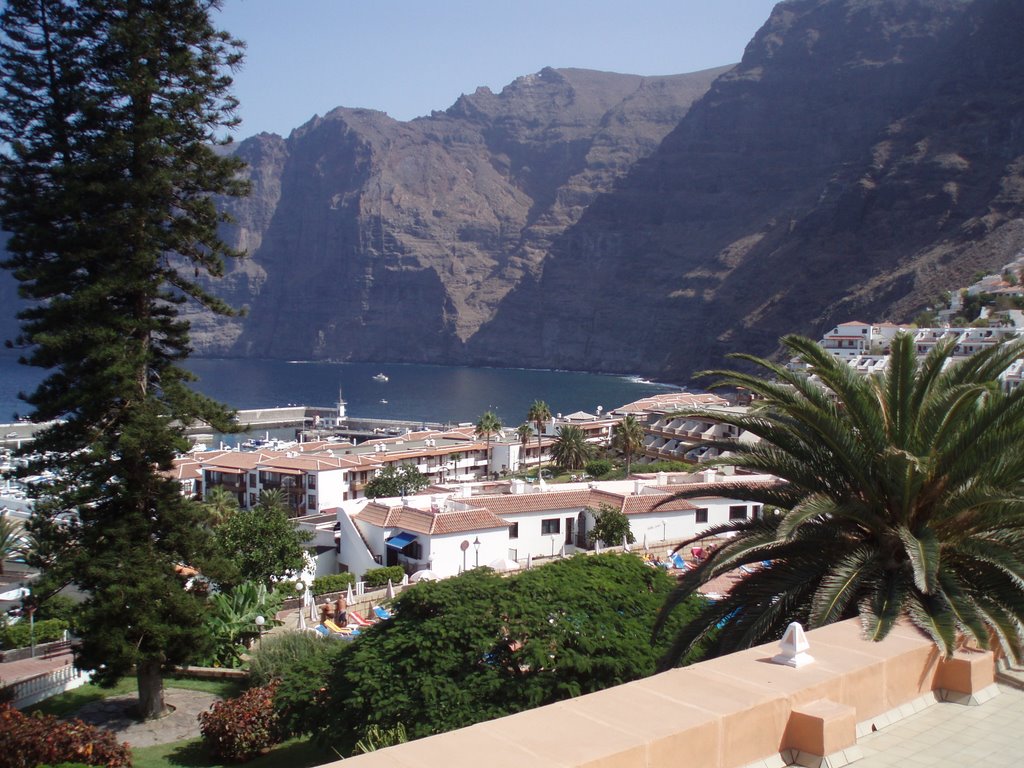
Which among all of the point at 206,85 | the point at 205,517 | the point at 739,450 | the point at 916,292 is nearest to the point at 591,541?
the point at 205,517

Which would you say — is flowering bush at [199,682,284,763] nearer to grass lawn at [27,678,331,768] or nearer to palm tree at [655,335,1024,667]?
grass lawn at [27,678,331,768]

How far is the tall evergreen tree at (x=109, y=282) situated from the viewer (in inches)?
698

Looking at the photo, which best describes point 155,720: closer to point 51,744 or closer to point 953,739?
point 51,744

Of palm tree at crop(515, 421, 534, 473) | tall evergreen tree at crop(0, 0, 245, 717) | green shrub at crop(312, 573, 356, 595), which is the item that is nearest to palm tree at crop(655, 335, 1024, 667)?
tall evergreen tree at crop(0, 0, 245, 717)

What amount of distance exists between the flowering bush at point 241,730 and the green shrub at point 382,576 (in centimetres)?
1635

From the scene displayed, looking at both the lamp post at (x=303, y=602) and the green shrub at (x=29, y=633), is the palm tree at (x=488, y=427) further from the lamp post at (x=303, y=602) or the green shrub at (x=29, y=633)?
the green shrub at (x=29, y=633)

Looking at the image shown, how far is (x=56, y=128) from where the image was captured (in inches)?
719

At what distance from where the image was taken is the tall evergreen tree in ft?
58.1

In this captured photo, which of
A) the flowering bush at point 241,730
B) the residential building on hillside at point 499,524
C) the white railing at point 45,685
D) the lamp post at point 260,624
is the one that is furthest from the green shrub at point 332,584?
the flowering bush at point 241,730

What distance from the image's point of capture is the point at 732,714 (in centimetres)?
454

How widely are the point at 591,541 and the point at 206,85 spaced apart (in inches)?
956

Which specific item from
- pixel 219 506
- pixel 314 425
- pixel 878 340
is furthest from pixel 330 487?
pixel 878 340

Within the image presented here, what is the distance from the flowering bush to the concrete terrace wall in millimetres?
11988

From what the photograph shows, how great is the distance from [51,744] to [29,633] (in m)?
17.6
